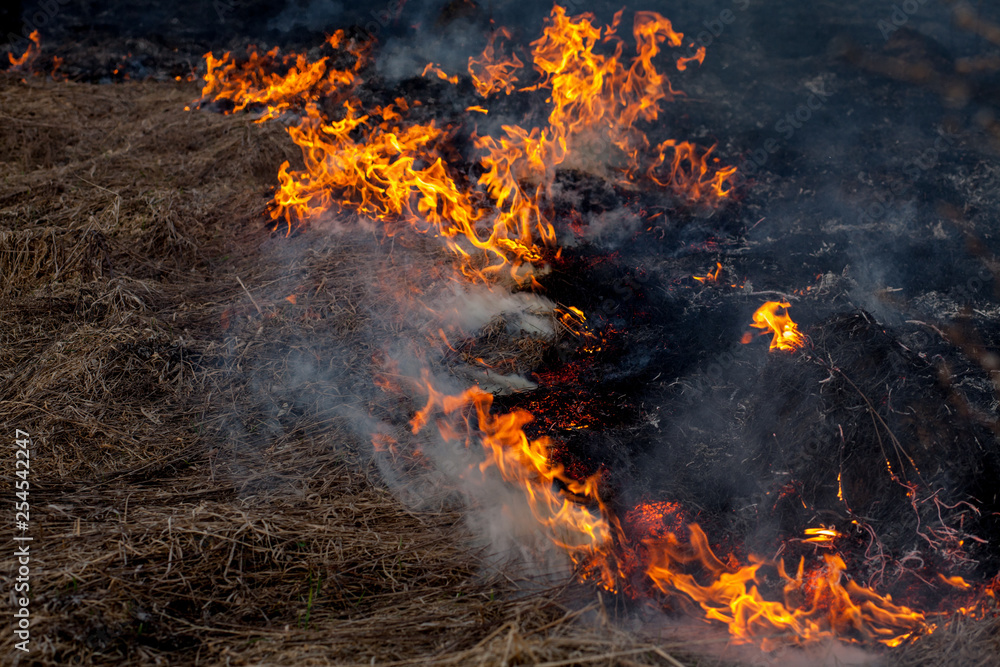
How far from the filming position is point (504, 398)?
4246 millimetres

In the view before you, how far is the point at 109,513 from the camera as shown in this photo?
329 centimetres

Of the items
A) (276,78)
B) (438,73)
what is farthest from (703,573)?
(276,78)

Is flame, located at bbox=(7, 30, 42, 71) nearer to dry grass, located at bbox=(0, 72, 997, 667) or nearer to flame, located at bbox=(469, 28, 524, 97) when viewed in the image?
dry grass, located at bbox=(0, 72, 997, 667)

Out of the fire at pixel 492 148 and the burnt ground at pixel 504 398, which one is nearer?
the burnt ground at pixel 504 398

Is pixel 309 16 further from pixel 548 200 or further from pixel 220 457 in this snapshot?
pixel 220 457

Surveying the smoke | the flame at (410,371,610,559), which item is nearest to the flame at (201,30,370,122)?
the smoke

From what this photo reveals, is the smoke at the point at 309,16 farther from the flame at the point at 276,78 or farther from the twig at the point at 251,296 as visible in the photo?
the twig at the point at 251,296

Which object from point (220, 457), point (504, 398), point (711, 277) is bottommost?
point (220, 457)

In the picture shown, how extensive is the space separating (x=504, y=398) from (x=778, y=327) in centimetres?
181

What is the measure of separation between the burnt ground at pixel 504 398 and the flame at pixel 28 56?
1858 millimetres

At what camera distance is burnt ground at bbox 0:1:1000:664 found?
9.61ft

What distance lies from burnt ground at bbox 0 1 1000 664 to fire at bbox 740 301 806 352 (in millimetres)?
101

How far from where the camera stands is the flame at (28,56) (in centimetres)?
916

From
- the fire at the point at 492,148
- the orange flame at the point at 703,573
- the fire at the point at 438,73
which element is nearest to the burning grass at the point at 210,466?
the orange flame at the point at 703,573
